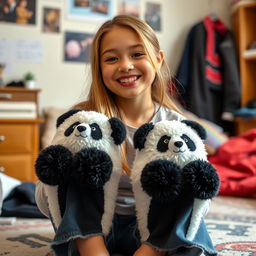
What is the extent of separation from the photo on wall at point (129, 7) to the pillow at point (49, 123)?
0.81 metres

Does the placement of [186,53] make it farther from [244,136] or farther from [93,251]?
[93,251]

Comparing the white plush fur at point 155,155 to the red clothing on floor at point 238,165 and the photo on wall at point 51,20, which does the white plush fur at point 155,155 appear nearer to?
the red clothing on floor at point 238,165

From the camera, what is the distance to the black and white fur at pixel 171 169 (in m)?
0.65

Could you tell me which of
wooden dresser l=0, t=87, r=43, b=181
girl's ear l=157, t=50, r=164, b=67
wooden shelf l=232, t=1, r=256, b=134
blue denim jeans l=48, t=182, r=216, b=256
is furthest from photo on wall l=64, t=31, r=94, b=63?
blue denim jeans l=48, t=182, r=216, b=256

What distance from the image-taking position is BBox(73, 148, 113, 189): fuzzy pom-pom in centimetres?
67

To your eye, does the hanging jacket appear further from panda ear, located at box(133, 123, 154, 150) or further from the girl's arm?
the girl's arm

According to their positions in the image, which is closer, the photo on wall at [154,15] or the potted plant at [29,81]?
the potted plant at [29,81]

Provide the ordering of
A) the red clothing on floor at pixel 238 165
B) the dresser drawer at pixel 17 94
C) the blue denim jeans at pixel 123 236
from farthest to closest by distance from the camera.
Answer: the dresser drawer at pixel 17 94 → the red clothing on floor at pixel 238 165 → the blue denim jeans at pixel 123 236

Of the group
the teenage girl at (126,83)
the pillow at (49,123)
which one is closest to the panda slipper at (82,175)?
the teenage girl at (126,83)

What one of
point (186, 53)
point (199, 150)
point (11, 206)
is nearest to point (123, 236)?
point (199, 150)

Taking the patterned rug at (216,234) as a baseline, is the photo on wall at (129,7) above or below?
above

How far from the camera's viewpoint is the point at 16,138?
1.86 m

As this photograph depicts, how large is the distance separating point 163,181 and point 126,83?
38 centimetres

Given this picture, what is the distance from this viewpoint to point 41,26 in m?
2.27
